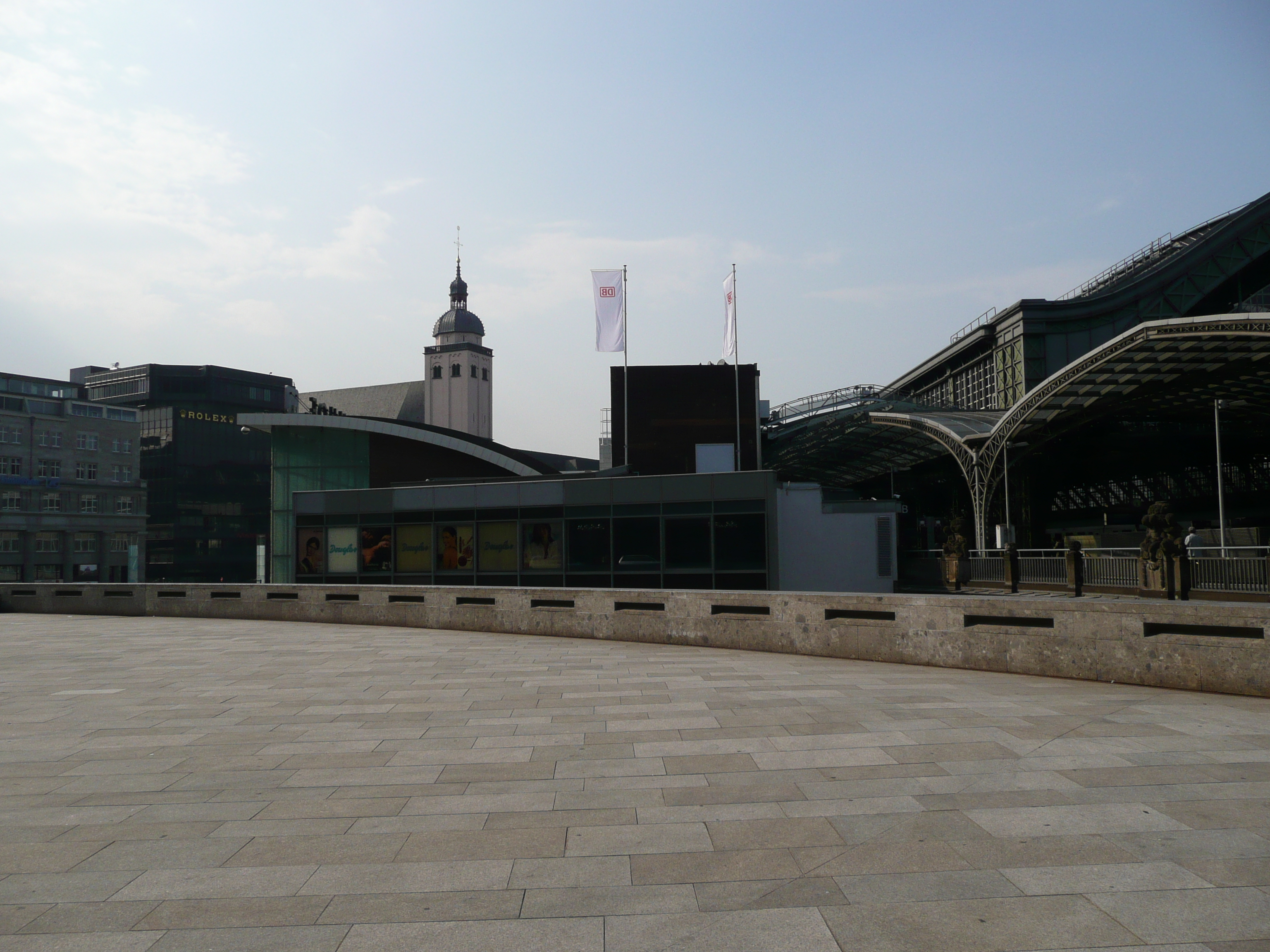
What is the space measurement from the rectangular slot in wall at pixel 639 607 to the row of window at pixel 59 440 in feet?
336

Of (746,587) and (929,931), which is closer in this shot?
(929,931)

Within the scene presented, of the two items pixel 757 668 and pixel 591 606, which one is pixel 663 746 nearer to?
pixel 757 668

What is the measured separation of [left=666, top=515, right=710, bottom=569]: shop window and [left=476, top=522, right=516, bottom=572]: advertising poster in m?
5.83

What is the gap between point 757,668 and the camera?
528 inches

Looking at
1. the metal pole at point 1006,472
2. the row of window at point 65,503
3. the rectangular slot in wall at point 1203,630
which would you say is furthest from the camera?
the row of window at point 65,503

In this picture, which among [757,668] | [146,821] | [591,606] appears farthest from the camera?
[591,606]

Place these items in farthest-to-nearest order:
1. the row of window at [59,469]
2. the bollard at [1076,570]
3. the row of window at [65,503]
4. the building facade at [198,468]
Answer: the building facade at [198,468] → the row of window at [59,469] → the row of window at [65,503] → the bollard at [1076,570]

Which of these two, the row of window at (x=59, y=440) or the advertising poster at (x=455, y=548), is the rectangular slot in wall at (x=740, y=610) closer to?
the advertising poster at (x=455, y=548)

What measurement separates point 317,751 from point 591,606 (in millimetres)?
10287

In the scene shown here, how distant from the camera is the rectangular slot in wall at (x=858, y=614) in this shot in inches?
547

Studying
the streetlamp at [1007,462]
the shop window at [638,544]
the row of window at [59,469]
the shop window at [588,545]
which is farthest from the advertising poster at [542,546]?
the row of window at [59,469]

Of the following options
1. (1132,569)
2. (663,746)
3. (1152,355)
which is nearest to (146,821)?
(663,746)

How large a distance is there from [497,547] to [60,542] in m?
87.2

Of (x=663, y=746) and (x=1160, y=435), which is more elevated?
(x=1160, y=435)
